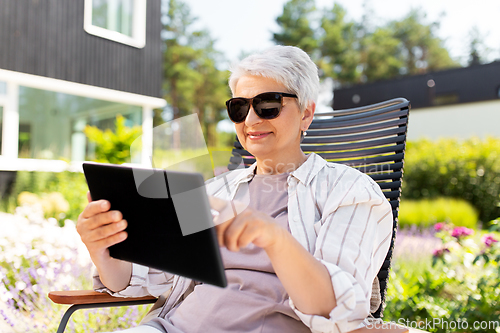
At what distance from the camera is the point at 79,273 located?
292 cm

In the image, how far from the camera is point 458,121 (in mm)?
16250

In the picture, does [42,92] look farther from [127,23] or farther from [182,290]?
[182,290]

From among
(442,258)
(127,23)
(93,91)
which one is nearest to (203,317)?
(442,258)

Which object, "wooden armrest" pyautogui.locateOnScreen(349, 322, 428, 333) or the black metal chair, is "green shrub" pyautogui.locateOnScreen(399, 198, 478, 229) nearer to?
the black metal chair

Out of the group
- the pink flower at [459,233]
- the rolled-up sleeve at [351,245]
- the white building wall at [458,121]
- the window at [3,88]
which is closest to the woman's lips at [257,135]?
the rolled-up sleeve at [351,245]

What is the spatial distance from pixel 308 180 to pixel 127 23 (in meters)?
8.97

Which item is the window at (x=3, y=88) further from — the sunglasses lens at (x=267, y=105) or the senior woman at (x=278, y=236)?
the sunglasses lens at (x=267, y=105)

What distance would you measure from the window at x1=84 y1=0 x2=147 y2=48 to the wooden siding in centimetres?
13

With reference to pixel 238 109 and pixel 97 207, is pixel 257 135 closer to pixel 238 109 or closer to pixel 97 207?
pixel 238 109

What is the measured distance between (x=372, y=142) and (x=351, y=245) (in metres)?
1.06

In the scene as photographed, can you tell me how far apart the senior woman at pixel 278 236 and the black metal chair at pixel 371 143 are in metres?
0.17

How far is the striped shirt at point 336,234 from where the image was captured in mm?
1151

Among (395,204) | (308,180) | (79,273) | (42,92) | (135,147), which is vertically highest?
(42,92)

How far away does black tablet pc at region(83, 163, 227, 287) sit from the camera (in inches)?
34.7
